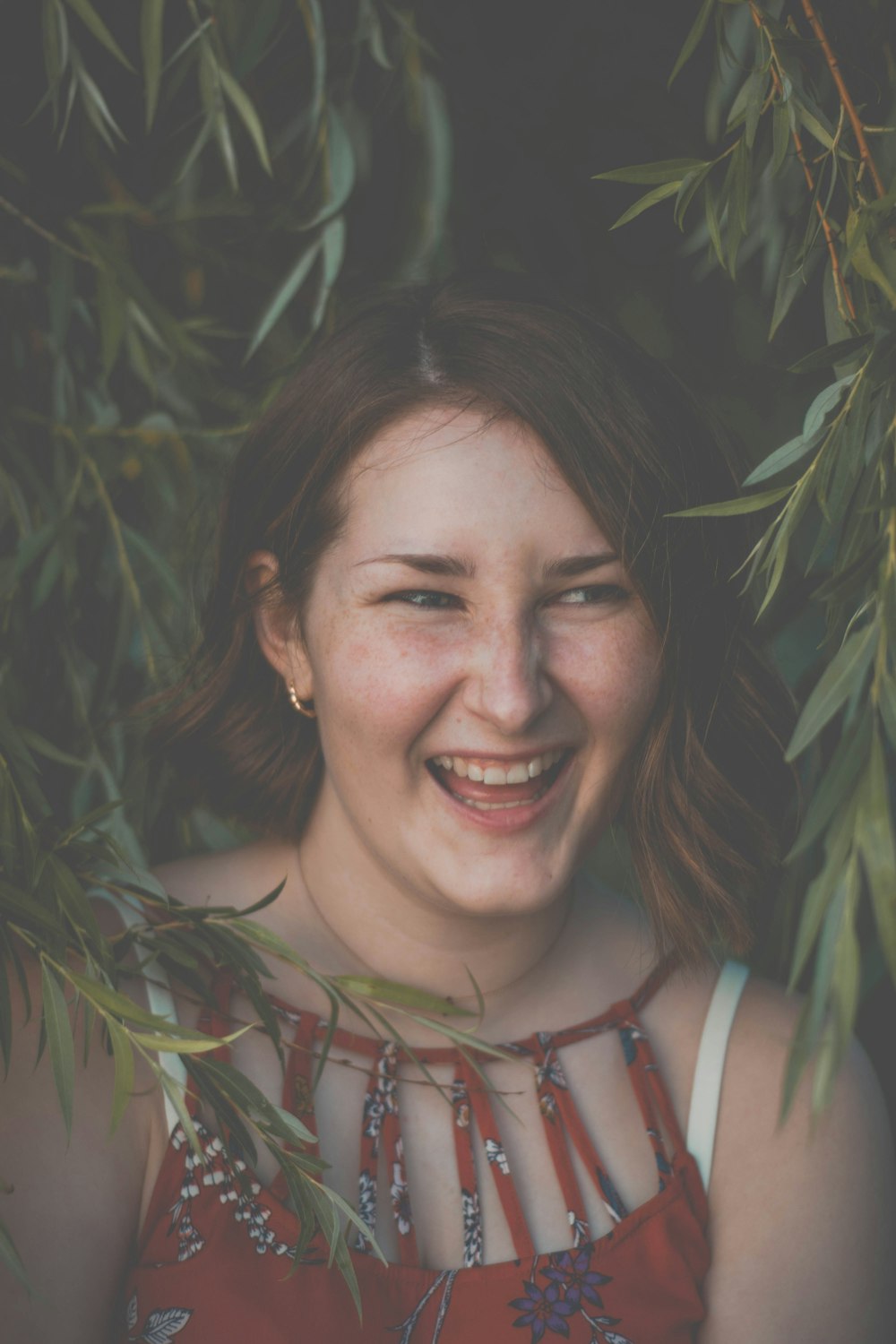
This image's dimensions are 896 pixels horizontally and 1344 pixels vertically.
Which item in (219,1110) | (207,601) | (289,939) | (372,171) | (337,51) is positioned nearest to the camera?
(219,1110)

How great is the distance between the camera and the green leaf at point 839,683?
853 millimetres

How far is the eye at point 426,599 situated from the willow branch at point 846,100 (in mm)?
485

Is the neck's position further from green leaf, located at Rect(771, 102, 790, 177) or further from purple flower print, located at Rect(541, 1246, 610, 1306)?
green leaf, located at Rect(771, 102, 790, 177)

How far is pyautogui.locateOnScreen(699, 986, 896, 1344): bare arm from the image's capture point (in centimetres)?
132

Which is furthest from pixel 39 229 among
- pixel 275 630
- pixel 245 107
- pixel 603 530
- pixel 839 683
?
pixel 839 683

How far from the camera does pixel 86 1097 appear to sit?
47.6 inches

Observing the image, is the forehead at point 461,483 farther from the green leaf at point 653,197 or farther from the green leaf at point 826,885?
the green leaf at point 826,885

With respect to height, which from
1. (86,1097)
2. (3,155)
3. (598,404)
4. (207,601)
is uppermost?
(3,155)

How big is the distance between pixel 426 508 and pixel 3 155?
2.38 feet

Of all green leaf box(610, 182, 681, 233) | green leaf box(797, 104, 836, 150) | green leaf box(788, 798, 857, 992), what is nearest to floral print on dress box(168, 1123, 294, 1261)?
green leaf box(788, 798, 857, 992)

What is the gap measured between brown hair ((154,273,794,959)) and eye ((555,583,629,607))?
0.08 ft

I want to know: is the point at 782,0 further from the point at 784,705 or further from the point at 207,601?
the point at 207,601

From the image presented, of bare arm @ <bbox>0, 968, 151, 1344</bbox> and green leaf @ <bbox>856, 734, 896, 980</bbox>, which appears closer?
green leaf @ <bbox>856, 734, 896, 980</bbox>

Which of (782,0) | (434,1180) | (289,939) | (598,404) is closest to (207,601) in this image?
(289,939)
